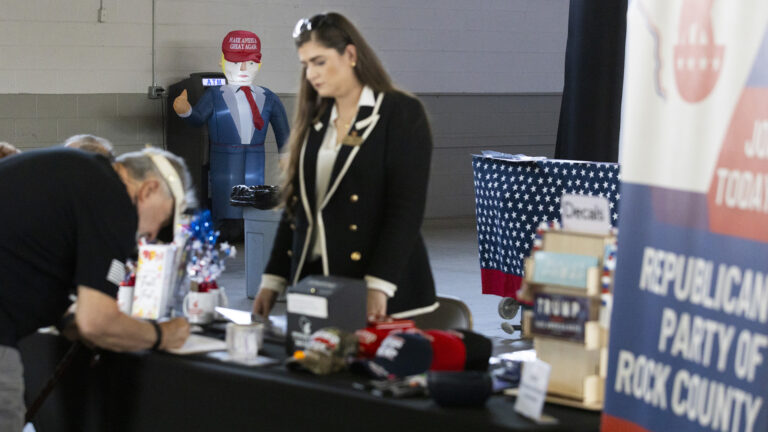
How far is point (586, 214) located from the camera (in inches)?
84.5

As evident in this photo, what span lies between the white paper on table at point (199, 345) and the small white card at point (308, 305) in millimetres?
237

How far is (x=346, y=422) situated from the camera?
7.06ft

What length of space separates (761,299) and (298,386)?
0.98m

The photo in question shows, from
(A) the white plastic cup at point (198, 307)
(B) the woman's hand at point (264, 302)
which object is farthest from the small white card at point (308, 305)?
(A) the white plastic cup at point (198, 307)

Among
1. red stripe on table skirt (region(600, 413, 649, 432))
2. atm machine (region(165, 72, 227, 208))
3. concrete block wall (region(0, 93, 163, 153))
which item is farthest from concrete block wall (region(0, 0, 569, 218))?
red stripe on table skirt (region(600, 413, 649, 432))

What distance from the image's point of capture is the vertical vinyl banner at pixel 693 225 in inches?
63.9

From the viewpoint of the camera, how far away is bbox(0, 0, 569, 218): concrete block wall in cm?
816

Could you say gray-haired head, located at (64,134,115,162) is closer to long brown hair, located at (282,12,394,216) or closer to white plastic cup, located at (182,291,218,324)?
white plastic cup, located at (182,291,218,324)

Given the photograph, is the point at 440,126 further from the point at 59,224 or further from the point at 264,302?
the point at 59,224

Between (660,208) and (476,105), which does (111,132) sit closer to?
(476,105)

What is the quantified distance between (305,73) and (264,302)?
59 centimetres

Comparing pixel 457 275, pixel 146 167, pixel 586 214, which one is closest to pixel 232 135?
pixel 457 275

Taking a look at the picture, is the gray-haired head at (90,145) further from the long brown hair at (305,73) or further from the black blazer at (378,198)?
the black blazer at (378,198)

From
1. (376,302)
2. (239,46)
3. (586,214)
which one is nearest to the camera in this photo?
(586,214)
